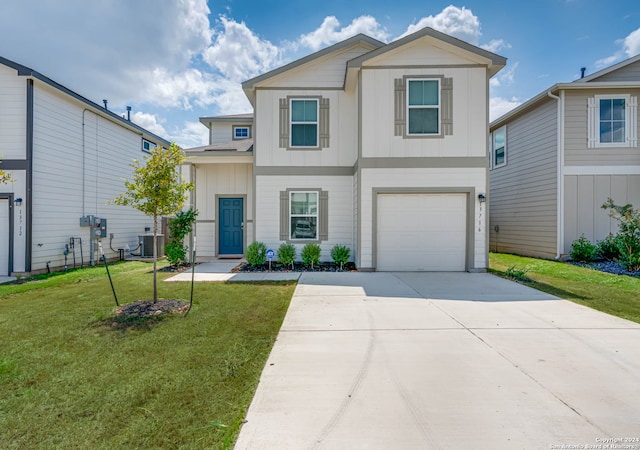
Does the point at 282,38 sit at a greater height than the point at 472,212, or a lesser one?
greater

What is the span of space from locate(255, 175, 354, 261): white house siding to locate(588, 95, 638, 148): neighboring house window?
786 centimetres

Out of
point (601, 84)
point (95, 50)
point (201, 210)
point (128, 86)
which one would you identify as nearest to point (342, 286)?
point (201, 210)

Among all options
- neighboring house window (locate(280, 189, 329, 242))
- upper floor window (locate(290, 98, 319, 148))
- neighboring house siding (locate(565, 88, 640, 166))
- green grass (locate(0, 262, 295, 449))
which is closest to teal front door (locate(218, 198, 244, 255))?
neighboring house window (locate(280, 189, 329, 242))

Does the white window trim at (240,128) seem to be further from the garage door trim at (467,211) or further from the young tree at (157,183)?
the young tree at (157,183)

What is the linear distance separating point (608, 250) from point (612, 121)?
13.4 feet

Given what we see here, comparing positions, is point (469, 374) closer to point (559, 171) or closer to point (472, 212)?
point (472, 212)

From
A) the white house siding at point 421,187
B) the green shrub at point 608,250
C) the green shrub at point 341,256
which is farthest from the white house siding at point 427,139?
the green shrub at point 608,250

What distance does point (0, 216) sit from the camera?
761 centimetres

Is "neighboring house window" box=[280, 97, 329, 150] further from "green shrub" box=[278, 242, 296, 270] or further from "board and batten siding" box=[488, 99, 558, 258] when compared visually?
"board and batten siding" box=[488, 99, 558, 258]

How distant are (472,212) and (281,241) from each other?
5313 mm

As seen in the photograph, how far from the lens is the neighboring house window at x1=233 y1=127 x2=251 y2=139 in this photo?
1323cm

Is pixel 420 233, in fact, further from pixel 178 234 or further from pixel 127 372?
pixel 127 372

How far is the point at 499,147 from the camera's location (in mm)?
12875

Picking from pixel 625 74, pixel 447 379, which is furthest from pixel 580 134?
pixel 447 379
